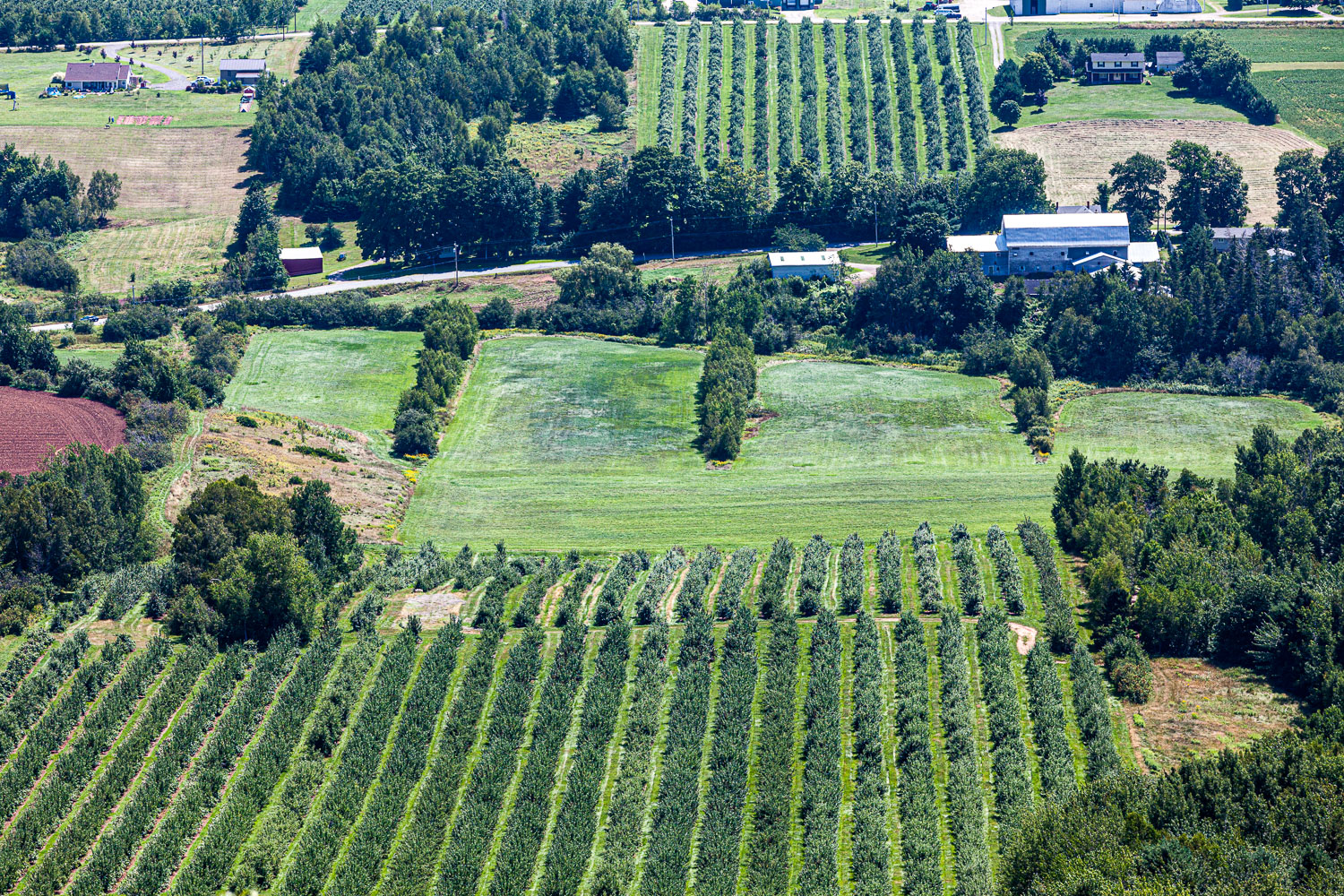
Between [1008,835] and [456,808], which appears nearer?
[1008,835]

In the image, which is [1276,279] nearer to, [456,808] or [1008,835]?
[1008,835]

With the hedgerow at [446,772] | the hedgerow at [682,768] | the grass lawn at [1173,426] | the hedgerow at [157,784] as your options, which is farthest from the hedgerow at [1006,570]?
the hedgerow at [157,784]

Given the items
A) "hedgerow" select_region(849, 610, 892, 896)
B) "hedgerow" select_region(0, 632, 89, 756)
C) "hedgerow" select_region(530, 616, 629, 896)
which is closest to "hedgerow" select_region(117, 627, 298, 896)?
"hedgerow" select_region(0, 632, 89, 756)

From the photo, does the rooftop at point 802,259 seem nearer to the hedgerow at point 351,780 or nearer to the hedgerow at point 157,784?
the hedgerow at point 351,780

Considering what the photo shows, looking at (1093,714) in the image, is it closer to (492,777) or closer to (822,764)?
(822,764)

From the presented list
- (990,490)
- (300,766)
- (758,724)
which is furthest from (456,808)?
(990,490)
